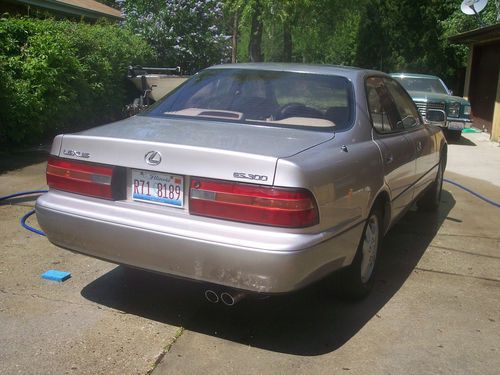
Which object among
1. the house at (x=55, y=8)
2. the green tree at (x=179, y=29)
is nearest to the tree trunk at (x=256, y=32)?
the green tree at (x=179, y=29)

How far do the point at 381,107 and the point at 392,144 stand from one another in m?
0.38

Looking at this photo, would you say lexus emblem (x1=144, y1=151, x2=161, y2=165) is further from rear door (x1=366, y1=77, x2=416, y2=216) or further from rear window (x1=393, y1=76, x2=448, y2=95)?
rear window (x1=393, y1=76, x2=448, y2=95)

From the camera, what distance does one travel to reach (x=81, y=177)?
11.5 ft

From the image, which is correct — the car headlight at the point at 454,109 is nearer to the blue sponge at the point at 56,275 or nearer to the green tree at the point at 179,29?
the green tree at the point at 179,29

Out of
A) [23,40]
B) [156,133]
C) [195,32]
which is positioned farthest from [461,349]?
[195,32]

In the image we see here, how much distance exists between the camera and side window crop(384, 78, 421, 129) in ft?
16.4

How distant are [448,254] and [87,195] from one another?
10.9 feet

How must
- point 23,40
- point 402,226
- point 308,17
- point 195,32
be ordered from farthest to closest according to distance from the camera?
point 308,17 → point 195,32 → point 23,40 → point 402,226

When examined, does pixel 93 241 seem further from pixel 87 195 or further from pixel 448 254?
pixel 448 254

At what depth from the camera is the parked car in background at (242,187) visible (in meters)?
3.00

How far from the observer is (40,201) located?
364cm

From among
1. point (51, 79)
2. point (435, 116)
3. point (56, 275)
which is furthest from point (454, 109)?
point (56, 275)

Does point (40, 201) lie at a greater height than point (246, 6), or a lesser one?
lesser

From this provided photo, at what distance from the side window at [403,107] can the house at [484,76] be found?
30.5 feet
